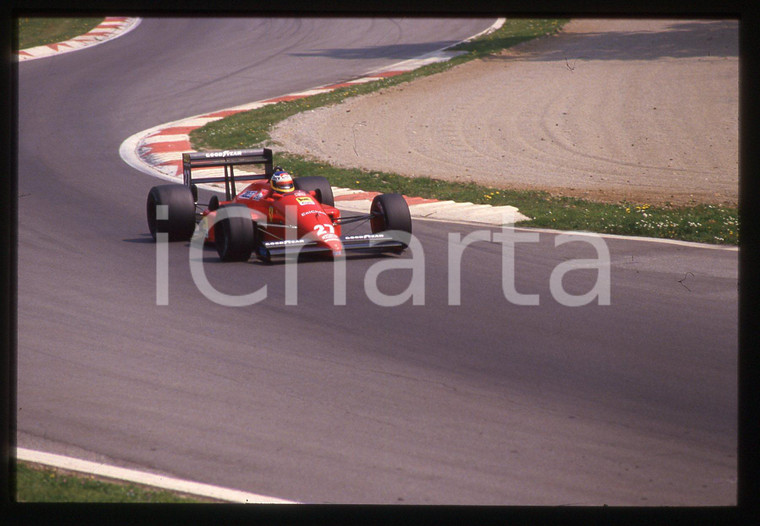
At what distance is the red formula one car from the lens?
919 cm

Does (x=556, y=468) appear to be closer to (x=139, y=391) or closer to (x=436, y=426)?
(x=436, y=426)

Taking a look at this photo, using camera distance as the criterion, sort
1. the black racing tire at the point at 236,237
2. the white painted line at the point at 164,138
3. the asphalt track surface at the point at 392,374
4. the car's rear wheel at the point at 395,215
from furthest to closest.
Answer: the white painted line at the point at 164,138
the car's rear wheel at the point at 395,215
the black racing tire at the point at 236,237
the asphalt track surface at the point at 392,374

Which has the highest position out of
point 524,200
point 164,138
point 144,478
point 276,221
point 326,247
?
point 164,138

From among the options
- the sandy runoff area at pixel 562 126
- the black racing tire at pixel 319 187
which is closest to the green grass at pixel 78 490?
the black racing tire at pixel 319 187

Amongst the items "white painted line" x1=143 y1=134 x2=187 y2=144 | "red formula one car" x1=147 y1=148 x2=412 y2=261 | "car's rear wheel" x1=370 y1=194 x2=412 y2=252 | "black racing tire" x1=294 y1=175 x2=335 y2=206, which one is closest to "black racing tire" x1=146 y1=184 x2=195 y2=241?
"red formula one car" x1=147 y1=148 x2=412 y2=261

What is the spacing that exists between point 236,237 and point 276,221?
569mm

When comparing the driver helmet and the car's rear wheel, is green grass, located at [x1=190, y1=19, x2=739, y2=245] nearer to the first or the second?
the car's rear wheel

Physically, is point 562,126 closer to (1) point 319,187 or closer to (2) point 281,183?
(1) point 319,187

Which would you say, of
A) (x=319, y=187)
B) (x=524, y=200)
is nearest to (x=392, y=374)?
(x=319, y=187)

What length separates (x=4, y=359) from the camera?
3.44m

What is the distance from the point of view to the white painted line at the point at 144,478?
4.43 meters

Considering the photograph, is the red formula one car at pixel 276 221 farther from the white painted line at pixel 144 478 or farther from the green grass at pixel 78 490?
the green grass at pixel 78 490

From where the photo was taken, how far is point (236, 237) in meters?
9.13

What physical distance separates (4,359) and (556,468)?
274 cm
